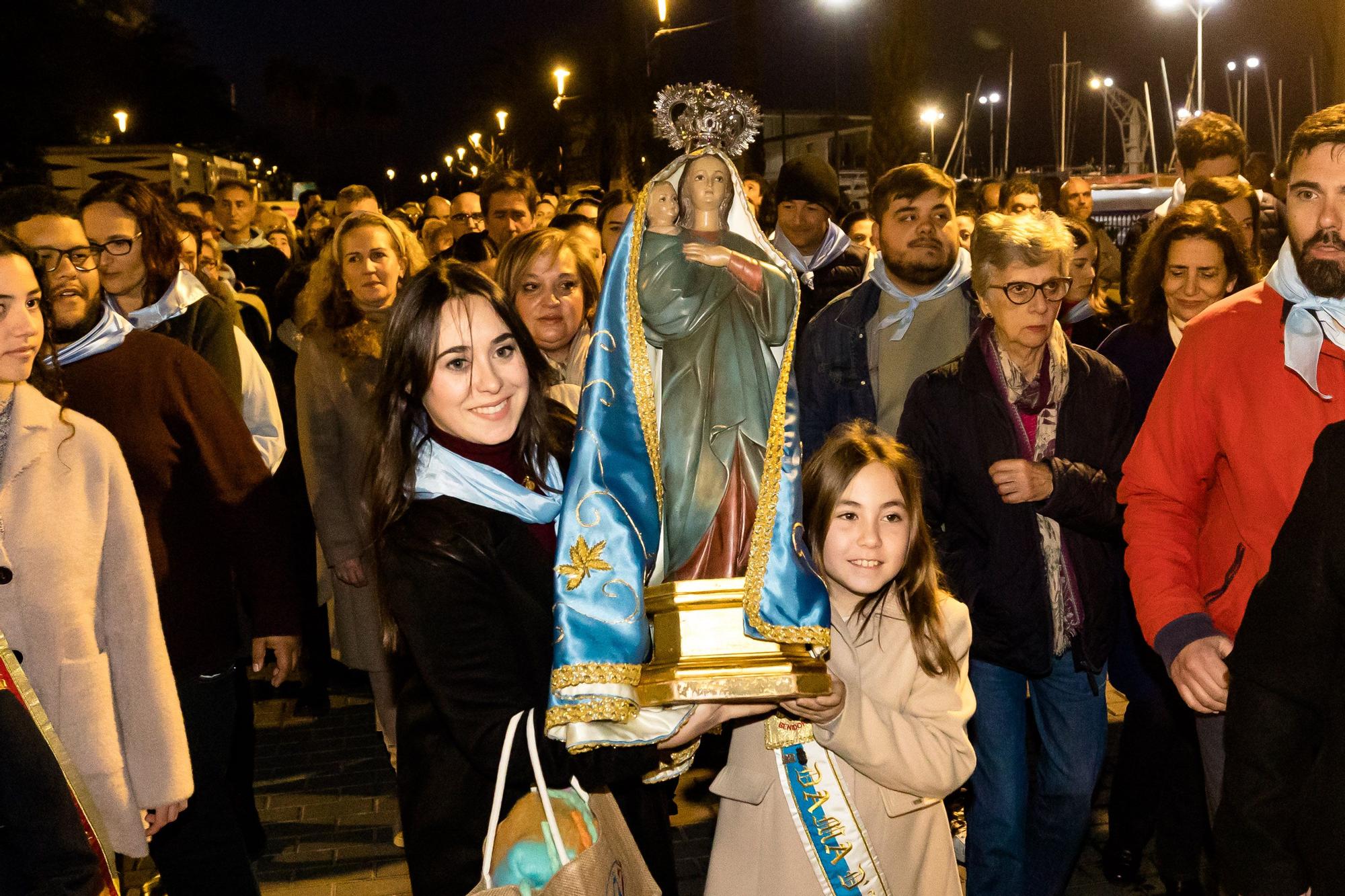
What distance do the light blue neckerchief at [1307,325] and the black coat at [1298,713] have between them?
827 mm

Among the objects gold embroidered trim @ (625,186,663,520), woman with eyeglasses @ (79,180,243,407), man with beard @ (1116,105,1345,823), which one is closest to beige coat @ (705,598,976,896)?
man with beard @ (1116,105,1345,823)

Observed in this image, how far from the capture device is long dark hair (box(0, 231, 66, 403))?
11.4ft

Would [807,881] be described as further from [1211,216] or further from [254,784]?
[254,784]

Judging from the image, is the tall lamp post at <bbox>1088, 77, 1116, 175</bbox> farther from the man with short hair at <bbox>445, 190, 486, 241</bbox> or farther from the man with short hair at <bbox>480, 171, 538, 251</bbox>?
the man with short hair at <bbox>480, 171, 538, 251</bbox>

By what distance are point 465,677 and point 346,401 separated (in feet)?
9.84

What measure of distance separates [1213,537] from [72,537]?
116 inches

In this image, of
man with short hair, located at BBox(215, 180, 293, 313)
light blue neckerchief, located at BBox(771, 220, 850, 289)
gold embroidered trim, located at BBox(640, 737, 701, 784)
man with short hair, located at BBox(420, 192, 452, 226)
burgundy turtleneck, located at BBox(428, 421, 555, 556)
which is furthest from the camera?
man with short hair, located at BBox(420, 192, 452, 226)

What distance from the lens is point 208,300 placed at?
17.4ft

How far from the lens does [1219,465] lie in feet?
11.3

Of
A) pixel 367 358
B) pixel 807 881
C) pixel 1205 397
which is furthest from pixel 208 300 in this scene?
pixel 1205 397

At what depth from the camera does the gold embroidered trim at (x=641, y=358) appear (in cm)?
314

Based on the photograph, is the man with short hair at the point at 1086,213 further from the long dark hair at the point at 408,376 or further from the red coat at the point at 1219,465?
the long dark hair at the point at 408,376

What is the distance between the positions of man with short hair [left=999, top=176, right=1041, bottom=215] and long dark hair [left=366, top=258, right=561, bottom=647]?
5.37m

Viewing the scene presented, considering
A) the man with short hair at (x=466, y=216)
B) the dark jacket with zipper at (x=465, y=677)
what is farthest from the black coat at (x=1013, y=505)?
the man with short hair at (x=466, y=216)
